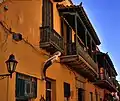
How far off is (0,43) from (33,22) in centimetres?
264

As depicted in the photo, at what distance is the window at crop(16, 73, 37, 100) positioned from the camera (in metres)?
10.2

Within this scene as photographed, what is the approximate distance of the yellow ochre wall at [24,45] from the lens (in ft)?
31.4

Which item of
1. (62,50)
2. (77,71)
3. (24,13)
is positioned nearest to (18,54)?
(24,13)

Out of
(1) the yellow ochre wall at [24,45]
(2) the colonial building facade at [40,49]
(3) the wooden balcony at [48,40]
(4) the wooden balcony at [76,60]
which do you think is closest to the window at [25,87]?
(2) the colonial building facade at [40,49]

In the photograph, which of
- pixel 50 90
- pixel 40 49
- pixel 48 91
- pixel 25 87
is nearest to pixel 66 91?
pixel 50 90

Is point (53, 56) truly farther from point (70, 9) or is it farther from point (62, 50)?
point (70, 9)

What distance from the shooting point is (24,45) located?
10.9 metres

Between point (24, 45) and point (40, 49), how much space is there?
60.2 inches

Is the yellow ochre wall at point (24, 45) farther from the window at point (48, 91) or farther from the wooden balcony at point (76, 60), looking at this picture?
the wooden balcony at point (76, 60)

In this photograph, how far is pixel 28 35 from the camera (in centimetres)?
1140

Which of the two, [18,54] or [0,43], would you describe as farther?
[18,54]

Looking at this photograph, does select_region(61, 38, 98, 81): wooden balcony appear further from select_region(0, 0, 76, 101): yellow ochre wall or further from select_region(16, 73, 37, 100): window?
select_region(16, 73, 37, 100): window

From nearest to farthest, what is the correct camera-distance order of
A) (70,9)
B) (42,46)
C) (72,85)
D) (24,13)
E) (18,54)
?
(18,54), (24,13), (42,46), (70,9), (72,85)

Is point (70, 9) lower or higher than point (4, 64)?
higher
